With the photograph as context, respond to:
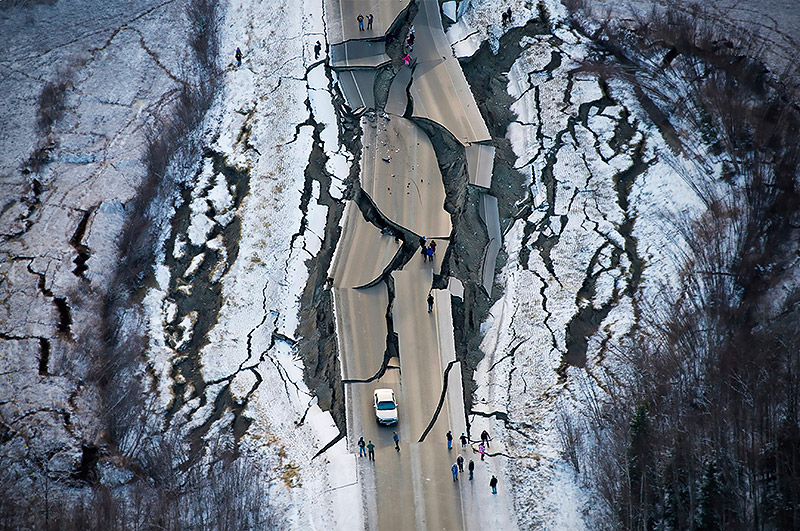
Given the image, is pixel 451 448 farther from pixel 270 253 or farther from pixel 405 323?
pixel 270 253

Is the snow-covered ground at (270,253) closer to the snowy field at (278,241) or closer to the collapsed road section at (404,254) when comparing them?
the snowy field at (278,241)

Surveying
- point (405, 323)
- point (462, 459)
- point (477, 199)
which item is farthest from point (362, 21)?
point (462, 459)

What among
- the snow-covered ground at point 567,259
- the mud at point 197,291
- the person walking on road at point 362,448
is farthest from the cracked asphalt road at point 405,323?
the mud at point 197,291

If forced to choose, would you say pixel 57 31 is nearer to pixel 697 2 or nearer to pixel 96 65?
pixel 96 65

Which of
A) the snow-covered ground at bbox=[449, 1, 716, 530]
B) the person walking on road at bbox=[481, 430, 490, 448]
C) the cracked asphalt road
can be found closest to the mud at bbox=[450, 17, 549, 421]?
the snow-covered ground at bbox=[449, 1, 716, 530]

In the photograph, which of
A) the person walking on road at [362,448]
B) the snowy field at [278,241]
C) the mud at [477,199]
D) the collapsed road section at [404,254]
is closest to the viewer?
the collapsed road section at [404,254]

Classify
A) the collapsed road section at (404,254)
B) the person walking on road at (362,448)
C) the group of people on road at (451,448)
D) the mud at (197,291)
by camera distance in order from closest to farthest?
the group of people on road at (451,448), the collapsed road section at (404,254), the person walking on road at (362,448), the mud at (197,291)

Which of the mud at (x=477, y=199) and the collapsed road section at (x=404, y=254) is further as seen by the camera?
the mud at (x=477, y=199)

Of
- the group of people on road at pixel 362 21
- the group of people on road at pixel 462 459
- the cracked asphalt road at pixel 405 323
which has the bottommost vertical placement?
the group of people on road at pixel 462 459

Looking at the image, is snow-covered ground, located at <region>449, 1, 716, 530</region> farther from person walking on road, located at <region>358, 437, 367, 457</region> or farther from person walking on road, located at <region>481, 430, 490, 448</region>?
person walking on road, located at <region>358, 437, 367, 457</region>

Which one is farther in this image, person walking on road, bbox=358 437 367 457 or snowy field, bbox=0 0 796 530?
snowy field, bbox=0 0 796 530

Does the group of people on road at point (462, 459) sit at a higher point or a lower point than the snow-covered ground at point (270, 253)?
lower
